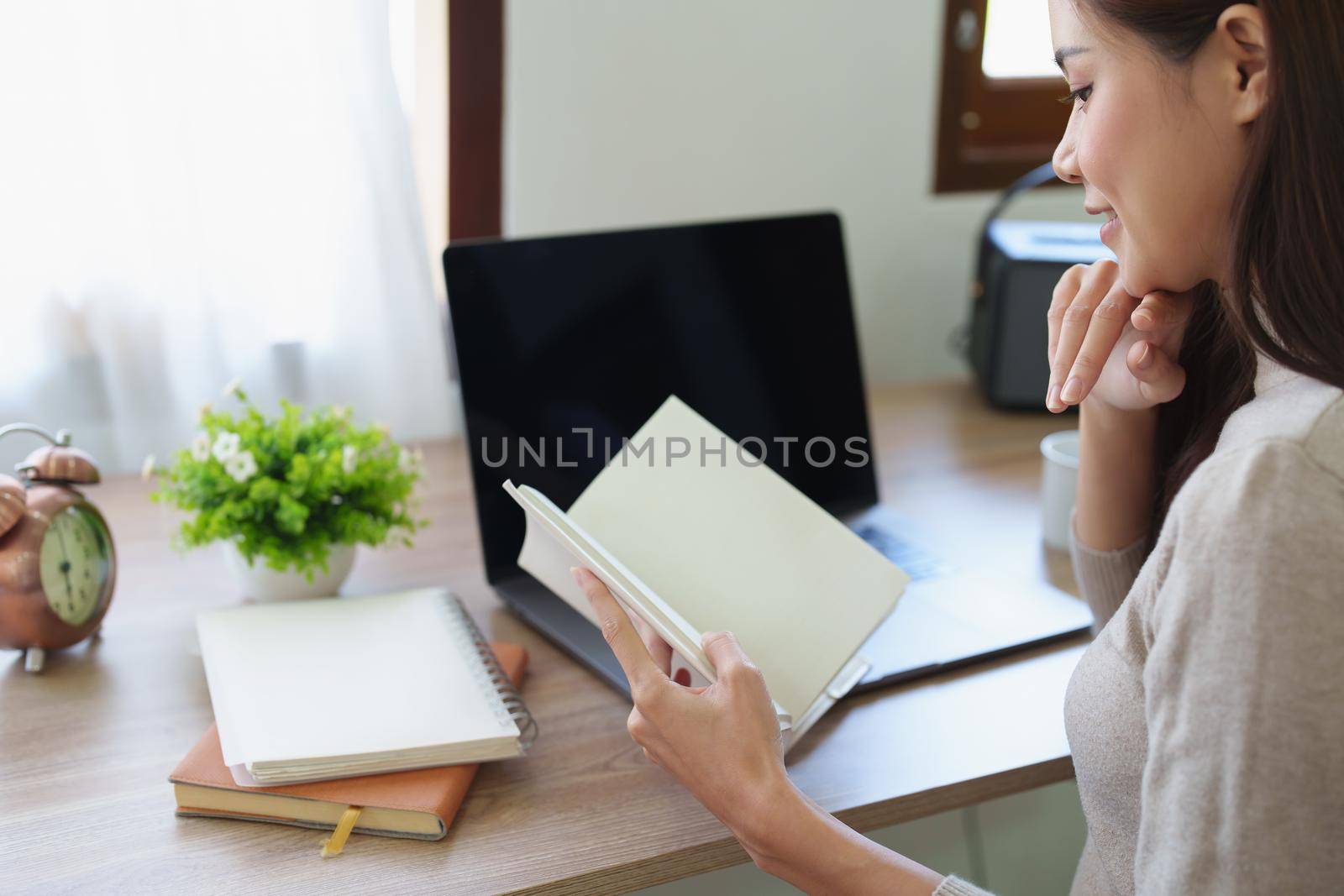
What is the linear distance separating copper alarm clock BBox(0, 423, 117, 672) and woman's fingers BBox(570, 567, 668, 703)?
0.43 m

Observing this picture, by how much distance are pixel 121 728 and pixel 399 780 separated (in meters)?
0.23

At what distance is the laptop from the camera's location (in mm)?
976

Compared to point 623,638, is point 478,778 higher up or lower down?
lower down

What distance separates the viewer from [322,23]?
1197mm

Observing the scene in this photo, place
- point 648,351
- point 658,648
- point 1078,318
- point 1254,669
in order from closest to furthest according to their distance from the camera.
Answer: point 1254,669, point 658,648, point 1078,318, point 648,351

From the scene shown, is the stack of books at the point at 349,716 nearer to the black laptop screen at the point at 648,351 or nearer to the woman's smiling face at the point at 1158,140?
the black laptop screen at the point at 648,351

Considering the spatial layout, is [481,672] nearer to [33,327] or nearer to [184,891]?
[184,891]

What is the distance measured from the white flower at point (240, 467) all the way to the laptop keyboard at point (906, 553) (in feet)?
1.84

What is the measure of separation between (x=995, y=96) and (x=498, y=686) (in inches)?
51.4

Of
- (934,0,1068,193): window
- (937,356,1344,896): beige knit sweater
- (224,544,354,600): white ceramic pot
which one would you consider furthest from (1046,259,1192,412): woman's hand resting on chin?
(934,0,1068,193): window

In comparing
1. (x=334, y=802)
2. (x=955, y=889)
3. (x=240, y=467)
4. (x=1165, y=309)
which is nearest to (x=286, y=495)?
(x=240, y=467)

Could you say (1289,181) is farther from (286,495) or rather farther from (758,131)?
(758,131)

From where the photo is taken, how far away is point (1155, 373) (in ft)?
→ 2.65

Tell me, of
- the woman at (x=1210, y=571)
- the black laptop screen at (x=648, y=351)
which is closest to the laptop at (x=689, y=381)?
the black laptop screen at (x=648, y=351)
